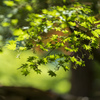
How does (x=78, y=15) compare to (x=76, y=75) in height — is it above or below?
above

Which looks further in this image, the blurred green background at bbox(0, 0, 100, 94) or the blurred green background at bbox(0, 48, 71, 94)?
the blurred green background at bbox(0, 48, 71, 94)

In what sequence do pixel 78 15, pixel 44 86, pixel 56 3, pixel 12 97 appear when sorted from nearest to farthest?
pixel 78 15 → pixel 56 3 → pixel 12 97 → pixel 44 86

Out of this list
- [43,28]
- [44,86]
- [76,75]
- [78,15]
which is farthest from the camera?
[44,86]

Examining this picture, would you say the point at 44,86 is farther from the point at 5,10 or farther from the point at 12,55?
the point at 5,10

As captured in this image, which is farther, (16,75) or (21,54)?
(16,75)

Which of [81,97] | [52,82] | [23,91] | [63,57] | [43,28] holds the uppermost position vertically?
[43,28]

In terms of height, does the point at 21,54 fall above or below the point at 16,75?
above

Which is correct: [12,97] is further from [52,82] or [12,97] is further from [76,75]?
[52,82]

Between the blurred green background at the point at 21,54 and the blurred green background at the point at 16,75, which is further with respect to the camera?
the blurred green background at the point at 16,75

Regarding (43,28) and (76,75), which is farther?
(76,75)

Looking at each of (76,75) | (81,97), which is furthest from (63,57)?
(81,97)

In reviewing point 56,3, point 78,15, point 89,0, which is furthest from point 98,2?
point 78,15

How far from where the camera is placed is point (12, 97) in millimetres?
6434

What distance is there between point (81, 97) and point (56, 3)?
4172mm
